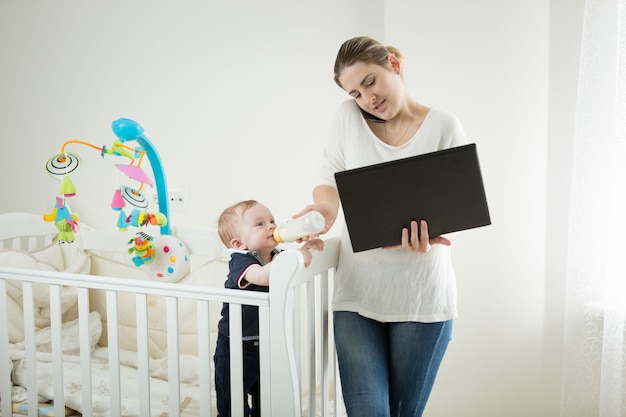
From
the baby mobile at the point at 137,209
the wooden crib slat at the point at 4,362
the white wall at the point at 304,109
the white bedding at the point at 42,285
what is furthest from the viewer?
the white bedding at the point at 42,285

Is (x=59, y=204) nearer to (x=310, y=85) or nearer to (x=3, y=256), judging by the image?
(x=3, y=256)

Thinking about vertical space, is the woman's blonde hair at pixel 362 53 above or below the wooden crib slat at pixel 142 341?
above

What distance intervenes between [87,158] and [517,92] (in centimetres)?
178

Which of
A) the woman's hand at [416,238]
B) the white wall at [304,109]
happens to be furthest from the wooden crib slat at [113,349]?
the white wall at [304,109]

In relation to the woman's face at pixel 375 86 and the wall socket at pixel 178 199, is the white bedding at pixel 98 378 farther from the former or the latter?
the woman's face at pixel 375 86

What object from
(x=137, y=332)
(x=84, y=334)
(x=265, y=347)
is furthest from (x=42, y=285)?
(x=265, y=347)

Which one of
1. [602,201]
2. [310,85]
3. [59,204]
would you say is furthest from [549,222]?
[59,204]

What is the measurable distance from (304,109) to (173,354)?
1.14 m

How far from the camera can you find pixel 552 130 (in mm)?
1849

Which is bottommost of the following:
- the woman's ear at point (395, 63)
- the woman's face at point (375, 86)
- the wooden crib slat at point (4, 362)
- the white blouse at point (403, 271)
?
the wooden crib slat at point (4, 362)

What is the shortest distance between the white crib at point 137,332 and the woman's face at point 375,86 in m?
0.34

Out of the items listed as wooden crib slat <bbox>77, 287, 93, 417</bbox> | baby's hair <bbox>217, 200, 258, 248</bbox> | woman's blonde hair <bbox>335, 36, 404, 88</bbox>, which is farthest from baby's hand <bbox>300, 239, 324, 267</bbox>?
wooden crib slat <bbox>77, 287, 93, 417</bbox>

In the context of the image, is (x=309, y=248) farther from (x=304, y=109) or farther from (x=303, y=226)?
(x=304, y=109)

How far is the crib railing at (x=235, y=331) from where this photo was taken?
1.19 metres
